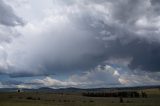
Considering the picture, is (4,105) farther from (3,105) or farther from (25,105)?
(25,105)

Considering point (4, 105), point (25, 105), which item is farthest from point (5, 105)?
point (25, 105)

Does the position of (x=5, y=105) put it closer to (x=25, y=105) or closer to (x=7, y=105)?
(x=7, y=105)

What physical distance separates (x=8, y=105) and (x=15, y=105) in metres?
1.96

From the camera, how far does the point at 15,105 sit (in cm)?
8519

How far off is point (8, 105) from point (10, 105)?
1.77ft

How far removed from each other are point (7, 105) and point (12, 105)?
1.36m

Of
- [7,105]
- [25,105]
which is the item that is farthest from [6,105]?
[25,105]

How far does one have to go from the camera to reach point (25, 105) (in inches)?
3423

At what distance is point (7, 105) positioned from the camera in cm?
8419

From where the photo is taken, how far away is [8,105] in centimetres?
8431

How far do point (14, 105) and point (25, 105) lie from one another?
3381 millimetres

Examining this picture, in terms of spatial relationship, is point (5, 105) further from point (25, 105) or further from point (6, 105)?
point (25, 105)

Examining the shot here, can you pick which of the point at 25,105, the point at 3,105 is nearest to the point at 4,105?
the point at 3,105

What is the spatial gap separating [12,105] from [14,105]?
1.91ft
